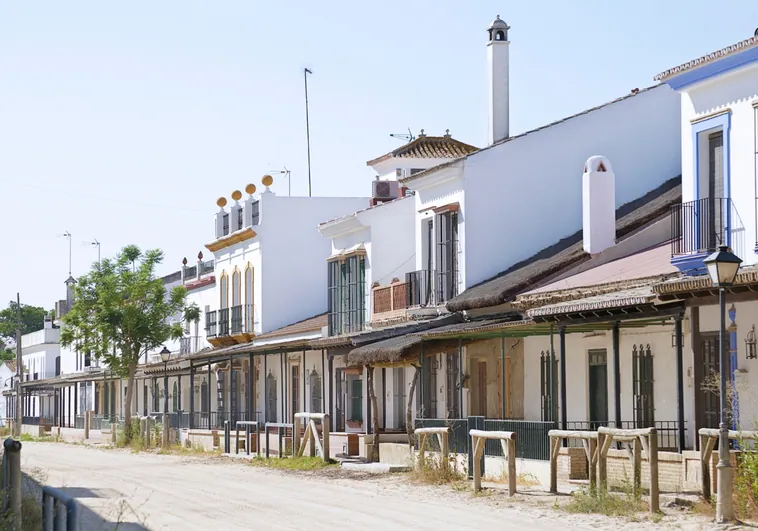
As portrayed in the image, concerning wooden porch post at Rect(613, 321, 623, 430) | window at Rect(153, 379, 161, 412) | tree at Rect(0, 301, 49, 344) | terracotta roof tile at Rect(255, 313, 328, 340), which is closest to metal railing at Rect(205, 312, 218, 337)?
terracotta roof tile at Rect(255, 313, 328, 340)

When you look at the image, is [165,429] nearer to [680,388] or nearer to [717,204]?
[680,388]

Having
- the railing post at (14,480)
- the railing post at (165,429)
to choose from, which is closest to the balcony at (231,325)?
the railing post at (165,429)

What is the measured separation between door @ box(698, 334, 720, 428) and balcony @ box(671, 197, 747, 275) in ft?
4.33

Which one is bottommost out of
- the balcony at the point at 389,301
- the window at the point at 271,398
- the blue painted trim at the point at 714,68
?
the window at the point at 271,398

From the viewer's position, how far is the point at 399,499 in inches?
829

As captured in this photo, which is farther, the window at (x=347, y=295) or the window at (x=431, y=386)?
the window at (x=347, y=295)

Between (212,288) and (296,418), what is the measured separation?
21.7 metres

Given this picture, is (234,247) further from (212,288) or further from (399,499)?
(399,499)

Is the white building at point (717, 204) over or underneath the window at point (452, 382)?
over

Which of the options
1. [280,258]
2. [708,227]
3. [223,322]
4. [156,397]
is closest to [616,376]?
[708,227]

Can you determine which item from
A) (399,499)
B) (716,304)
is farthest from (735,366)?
(399,499)

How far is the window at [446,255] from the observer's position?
102 ft

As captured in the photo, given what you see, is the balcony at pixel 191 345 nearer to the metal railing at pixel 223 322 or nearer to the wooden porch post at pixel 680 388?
the metal railing at pixel 223 322

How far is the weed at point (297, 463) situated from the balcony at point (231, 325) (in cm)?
1423
